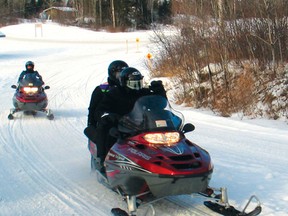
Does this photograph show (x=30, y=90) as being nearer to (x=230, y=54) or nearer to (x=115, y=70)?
(x=115, y=70)

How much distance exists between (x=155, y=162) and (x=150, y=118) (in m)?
0.60

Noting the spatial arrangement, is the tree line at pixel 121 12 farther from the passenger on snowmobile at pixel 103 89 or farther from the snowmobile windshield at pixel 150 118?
the snowmobile windshield at pixel 150 118

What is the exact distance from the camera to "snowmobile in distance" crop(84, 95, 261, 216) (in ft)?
14.7

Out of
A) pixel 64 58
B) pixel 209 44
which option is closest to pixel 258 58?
pixel 209 44

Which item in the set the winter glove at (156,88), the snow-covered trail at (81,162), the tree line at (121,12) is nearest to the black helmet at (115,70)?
the winter glove at (156,88)

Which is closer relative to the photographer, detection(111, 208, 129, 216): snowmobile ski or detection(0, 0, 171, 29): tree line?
detection(111, 208, 129, 216): snowmobile ski

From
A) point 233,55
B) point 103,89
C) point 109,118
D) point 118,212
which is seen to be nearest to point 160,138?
point 109,118

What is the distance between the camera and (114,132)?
16.5 feet

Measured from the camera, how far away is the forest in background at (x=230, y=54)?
11.7m

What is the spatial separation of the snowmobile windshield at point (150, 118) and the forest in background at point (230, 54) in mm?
6448

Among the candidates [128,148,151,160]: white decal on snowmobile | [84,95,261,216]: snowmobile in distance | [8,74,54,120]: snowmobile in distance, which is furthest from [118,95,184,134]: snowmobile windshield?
[8,74,54,120]: snowmobile in distance

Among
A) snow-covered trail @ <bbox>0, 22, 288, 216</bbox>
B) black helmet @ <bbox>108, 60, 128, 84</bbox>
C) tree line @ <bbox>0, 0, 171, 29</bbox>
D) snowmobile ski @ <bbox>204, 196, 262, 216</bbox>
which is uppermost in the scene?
tree line @ <bbox>0, 0, 171, 29</bbox>

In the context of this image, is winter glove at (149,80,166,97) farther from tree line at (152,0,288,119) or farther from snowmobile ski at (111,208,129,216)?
tree line at (152,0,288,119)

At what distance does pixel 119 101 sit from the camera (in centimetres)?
564
